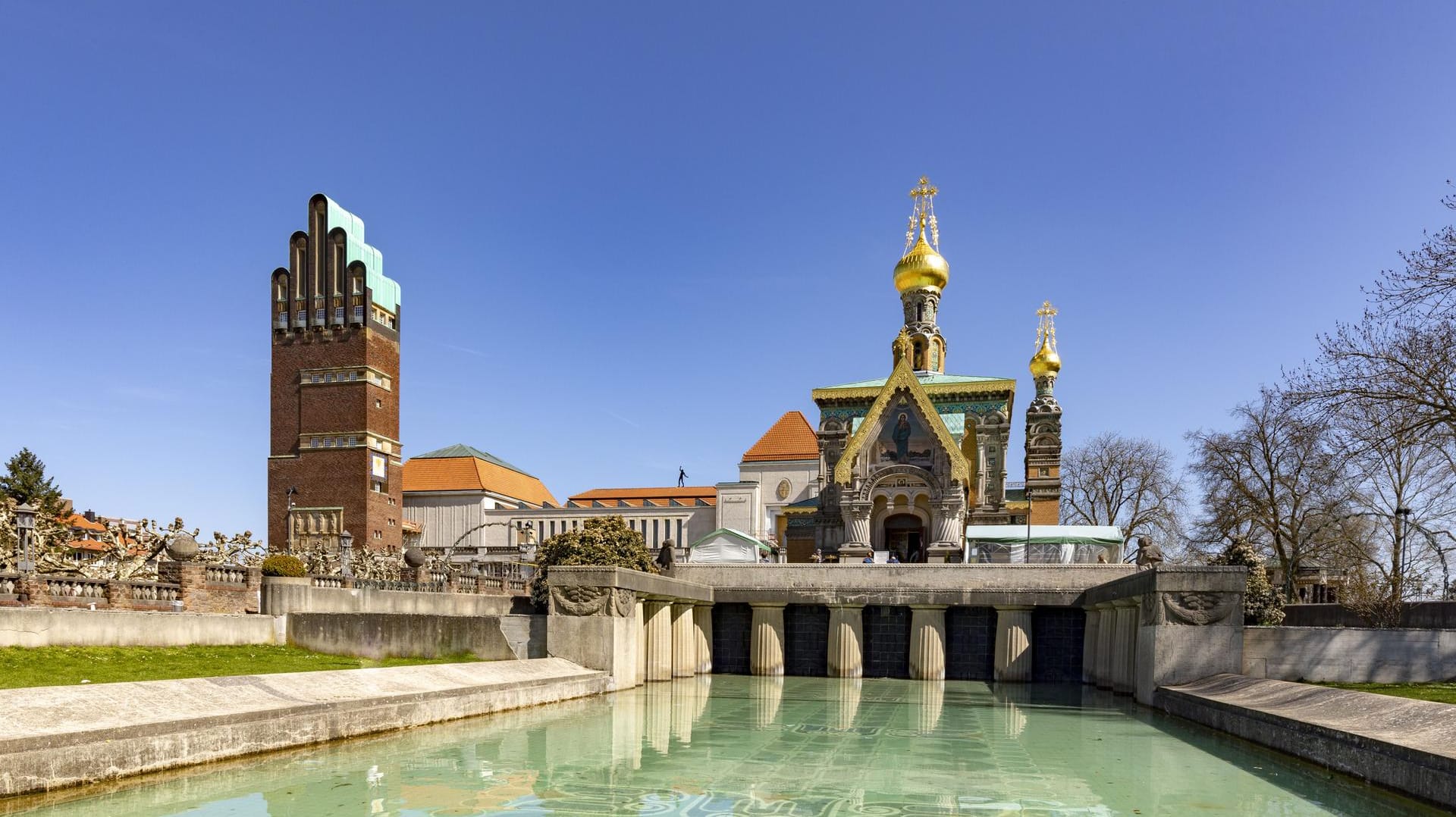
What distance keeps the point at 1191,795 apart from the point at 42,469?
248 feet

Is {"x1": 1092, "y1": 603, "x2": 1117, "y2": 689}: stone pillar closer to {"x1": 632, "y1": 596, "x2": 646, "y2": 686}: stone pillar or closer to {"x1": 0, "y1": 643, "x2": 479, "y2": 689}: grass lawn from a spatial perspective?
{"x1": 632, "y1": 596, "x2": 646, "y2": 686}: stone pillar

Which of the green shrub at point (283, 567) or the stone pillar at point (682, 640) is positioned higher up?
the green shrub at point (283, 567)

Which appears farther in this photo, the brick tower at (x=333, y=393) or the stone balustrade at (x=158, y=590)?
the brick tower at (x=333, y=393)

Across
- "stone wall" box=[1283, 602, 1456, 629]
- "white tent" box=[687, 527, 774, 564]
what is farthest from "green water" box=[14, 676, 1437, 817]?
"white tent" box=[687, 527, 774, 564]

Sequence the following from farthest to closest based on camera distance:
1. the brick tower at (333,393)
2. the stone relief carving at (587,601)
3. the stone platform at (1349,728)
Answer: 1. the brick tower at (333,393)
2. the stone relief carving at (587,601)
3. the stone platform at (1349,728)

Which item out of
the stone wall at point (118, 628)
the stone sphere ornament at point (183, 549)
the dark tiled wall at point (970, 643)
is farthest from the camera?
the dark tiled wall at point (970, 643)

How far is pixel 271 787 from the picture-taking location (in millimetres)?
12648

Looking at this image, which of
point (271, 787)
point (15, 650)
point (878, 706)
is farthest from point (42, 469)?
point (271, 787)

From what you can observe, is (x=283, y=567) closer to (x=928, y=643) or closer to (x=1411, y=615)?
(x=928, y=643)

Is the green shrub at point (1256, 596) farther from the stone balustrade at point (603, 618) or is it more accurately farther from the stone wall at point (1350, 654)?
the stone balustrade at point (603, 618)

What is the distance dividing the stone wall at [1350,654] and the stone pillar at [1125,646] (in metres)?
3.69

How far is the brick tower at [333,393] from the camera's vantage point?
73500 millimetres

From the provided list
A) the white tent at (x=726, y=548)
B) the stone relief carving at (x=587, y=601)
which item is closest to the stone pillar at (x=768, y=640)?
→ the white tent at (x=726, y=548)

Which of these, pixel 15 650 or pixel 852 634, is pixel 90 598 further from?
pixel 852 634
